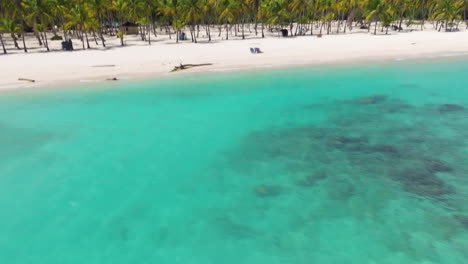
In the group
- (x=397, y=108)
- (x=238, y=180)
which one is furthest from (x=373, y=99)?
(x=238, y=180)

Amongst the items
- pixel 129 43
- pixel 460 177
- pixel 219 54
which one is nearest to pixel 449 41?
pixel 219 54

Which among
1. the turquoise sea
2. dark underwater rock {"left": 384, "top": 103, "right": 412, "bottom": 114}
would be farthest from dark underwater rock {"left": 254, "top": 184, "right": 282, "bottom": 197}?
dark underwater rock {"left": 384, "top": 103, "right": 412, "bottom": 114}

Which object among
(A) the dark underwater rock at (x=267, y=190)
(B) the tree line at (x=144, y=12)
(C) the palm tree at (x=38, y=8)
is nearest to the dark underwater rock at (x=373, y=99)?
(A) the dark underwater rock at (x=267, y=190)

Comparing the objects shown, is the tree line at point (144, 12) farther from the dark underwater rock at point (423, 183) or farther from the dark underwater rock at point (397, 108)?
the dark underwater rock at point (423, 183)

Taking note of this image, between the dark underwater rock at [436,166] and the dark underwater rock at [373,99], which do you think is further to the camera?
the dark underwater rock at [373,99]

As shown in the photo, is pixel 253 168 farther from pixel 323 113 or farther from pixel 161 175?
pixel 323 113

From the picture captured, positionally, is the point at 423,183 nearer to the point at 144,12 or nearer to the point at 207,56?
the point at 207,56

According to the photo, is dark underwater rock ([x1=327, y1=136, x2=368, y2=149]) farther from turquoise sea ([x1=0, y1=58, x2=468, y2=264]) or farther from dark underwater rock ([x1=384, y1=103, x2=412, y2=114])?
dark underwater rock ([x1=384, y1=103, x2=412, y2=114])
